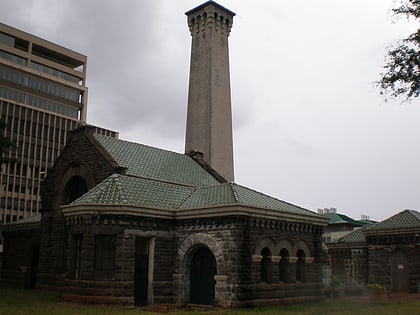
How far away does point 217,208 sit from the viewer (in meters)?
25.9

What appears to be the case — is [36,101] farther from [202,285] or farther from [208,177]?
[202,285]

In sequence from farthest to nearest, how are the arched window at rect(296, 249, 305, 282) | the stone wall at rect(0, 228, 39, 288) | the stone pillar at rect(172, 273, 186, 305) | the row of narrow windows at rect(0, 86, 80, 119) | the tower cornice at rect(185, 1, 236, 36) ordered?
1. the row of narrow windows at rect(0, 86, 80, 119)
2. the tower cornice at rect(185, 1, 236, 36)
3. the stone wall at rect(0, 228, 39, 288)
4. the arched window at rect(296, 249, 305, 282)
5. the stone pillar at rect(172, 273, 186, 305)

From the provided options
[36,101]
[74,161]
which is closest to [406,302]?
[74,161]

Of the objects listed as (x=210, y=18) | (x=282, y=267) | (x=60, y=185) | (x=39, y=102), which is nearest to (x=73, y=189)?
(x=60, y=185)

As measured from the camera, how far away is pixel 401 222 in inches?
1534

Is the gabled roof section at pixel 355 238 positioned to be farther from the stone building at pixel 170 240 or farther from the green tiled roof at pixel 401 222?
the stone building at pixel 170 240

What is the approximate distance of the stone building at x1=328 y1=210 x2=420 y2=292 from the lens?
123ft

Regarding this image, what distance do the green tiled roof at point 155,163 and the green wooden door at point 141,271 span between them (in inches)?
201

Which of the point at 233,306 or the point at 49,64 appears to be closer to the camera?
the point at 233,306

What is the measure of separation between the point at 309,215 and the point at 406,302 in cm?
739

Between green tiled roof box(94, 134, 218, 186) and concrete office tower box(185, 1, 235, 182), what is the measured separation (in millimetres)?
10099

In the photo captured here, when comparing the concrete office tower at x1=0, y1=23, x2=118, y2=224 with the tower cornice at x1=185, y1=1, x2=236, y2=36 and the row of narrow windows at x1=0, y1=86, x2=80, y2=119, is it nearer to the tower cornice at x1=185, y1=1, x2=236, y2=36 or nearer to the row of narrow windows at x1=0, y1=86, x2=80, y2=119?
the row of narrow windows at x1=0, y1=86, x2=80, y2=119

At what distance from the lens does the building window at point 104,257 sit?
2544 cm

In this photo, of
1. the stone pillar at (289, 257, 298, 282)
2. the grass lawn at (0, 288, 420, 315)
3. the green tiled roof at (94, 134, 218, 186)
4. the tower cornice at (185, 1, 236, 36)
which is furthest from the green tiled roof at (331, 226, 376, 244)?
the tower cornice at (185, 1, 236, 36)
